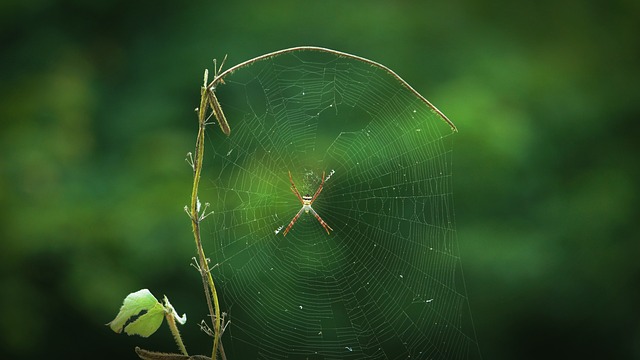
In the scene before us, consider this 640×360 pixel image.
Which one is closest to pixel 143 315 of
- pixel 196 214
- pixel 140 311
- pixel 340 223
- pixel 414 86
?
pixel 140 311

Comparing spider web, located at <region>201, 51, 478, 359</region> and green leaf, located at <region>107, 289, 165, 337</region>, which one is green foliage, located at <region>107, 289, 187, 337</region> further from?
spider web, located at <region>201, 51, 478, 359</region>

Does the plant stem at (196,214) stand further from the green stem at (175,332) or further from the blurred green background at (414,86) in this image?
the blurred green background at (414,86)

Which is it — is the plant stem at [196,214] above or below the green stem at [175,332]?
above

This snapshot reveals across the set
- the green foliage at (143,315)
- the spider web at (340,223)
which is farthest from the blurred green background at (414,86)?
the green foliage at (143,315)

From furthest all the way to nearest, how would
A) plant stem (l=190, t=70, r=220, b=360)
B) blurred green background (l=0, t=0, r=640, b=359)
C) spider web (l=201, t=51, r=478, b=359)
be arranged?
1. blurred green background (l=0, t=0, r=640, b=359)
2. spider web (l=201, t=51, r=478, b=359)
3. plant stem (l=190, t=70, r=220, b=360)

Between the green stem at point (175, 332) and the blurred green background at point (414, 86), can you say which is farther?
the blurred green background at point (414, 86)

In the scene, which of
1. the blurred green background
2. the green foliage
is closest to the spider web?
the blurred green background
